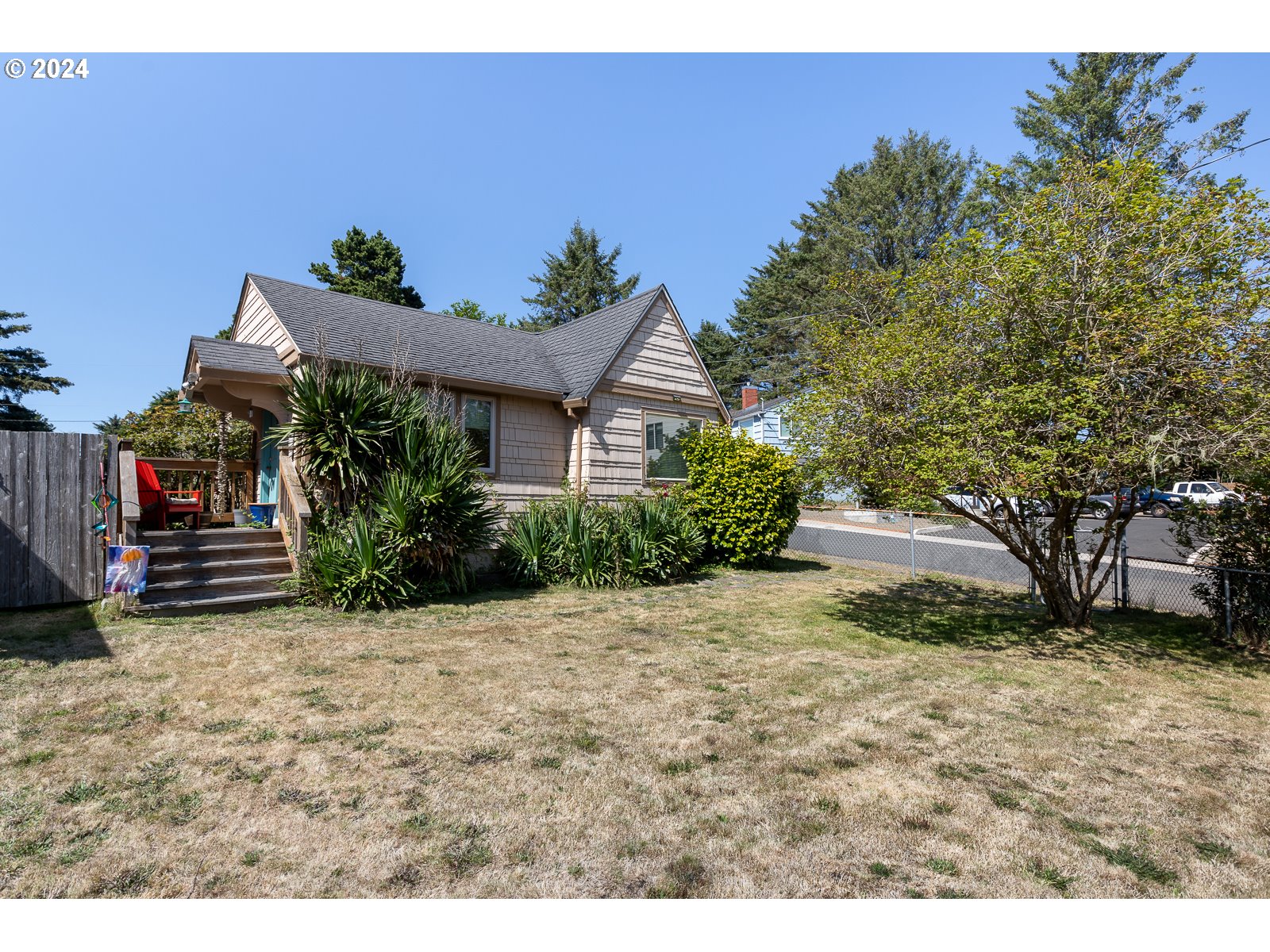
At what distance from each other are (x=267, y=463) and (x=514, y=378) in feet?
17.9

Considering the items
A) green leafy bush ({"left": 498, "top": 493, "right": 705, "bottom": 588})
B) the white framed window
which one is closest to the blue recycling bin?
the white framed window

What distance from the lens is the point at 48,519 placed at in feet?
24.8

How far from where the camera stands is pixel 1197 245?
5.70m

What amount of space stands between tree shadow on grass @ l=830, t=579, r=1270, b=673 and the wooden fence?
969cm


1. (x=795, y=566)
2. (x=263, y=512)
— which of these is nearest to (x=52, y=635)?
(x=263, y=512)

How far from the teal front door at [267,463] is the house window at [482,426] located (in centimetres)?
395

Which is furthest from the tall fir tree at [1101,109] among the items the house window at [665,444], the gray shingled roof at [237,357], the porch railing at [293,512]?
the porch railing at [293,512]

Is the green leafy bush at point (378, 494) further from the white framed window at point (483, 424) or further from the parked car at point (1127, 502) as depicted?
the parked car at point (1127, 502)

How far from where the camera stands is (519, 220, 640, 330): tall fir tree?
4178 centimetres

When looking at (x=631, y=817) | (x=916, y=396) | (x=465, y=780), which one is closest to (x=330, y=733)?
(x=465, y=780)

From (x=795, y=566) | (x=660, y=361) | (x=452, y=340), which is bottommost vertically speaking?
(x=795, y=566)

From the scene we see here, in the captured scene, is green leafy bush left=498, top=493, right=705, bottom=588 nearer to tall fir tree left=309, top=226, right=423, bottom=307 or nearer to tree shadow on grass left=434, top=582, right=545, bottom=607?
tree shadow on grass left=434, top=582, right=545, bottom=607

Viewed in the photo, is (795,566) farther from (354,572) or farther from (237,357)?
(237,357)

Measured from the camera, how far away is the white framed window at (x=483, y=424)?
11.5 metres
